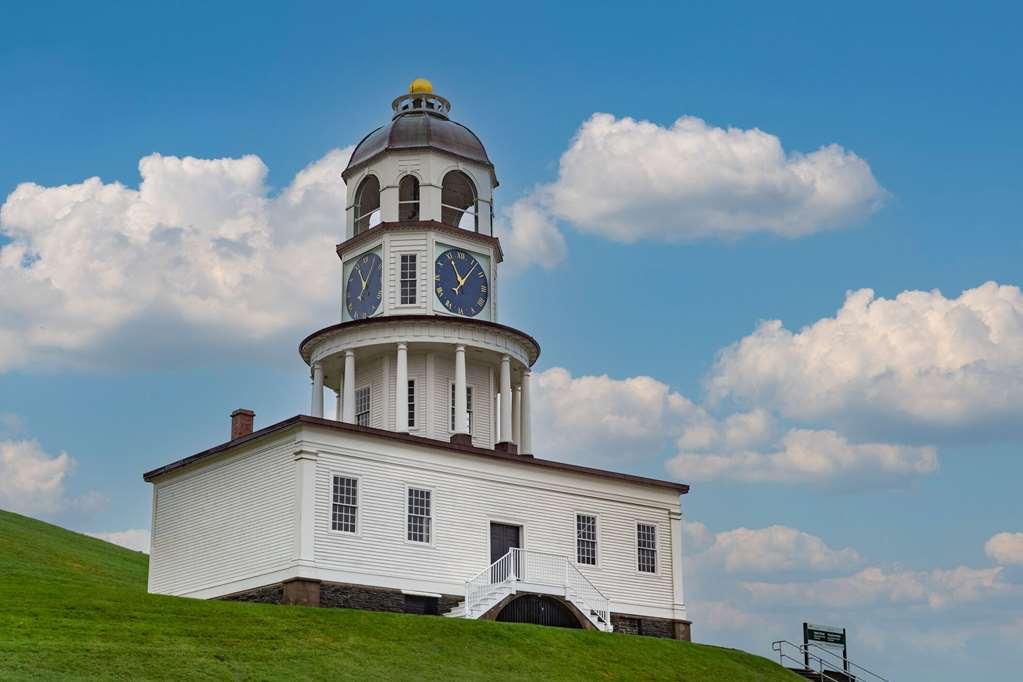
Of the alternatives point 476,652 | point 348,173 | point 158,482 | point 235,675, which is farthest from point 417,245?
point 235,675

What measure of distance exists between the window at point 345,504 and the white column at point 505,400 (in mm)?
8473

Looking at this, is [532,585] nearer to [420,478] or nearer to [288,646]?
[420,478]

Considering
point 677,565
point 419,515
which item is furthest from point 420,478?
point 677,565

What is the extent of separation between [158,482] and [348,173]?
A: 12.8m

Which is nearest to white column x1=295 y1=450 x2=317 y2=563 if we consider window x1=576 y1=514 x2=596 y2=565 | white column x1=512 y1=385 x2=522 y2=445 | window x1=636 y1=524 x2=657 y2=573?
window x1=576 y1=514 x2=596 y2=565

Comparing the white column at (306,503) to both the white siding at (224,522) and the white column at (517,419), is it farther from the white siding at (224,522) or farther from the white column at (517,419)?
the white column at (517,419)

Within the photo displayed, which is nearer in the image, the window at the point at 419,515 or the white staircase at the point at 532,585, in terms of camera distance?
the window at the point at 419,515

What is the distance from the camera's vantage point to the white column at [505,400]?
4650cm

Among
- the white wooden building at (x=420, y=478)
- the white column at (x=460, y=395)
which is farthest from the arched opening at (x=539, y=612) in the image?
the white column at (x=460, y=395)

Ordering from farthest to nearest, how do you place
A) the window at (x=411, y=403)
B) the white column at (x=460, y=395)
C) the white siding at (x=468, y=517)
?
the window at (x=411, y=403) → the white column at (x=460, y=395) → the white siding at (x=468, y=517)

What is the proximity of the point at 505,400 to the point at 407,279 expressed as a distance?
4968mm

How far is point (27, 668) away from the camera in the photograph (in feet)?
85.8

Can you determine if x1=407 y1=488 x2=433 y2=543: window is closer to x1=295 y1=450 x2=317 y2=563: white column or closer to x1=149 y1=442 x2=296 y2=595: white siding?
x1=295 y1=450 x2=317 y2=563: white column

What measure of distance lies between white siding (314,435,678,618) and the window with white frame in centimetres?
715
